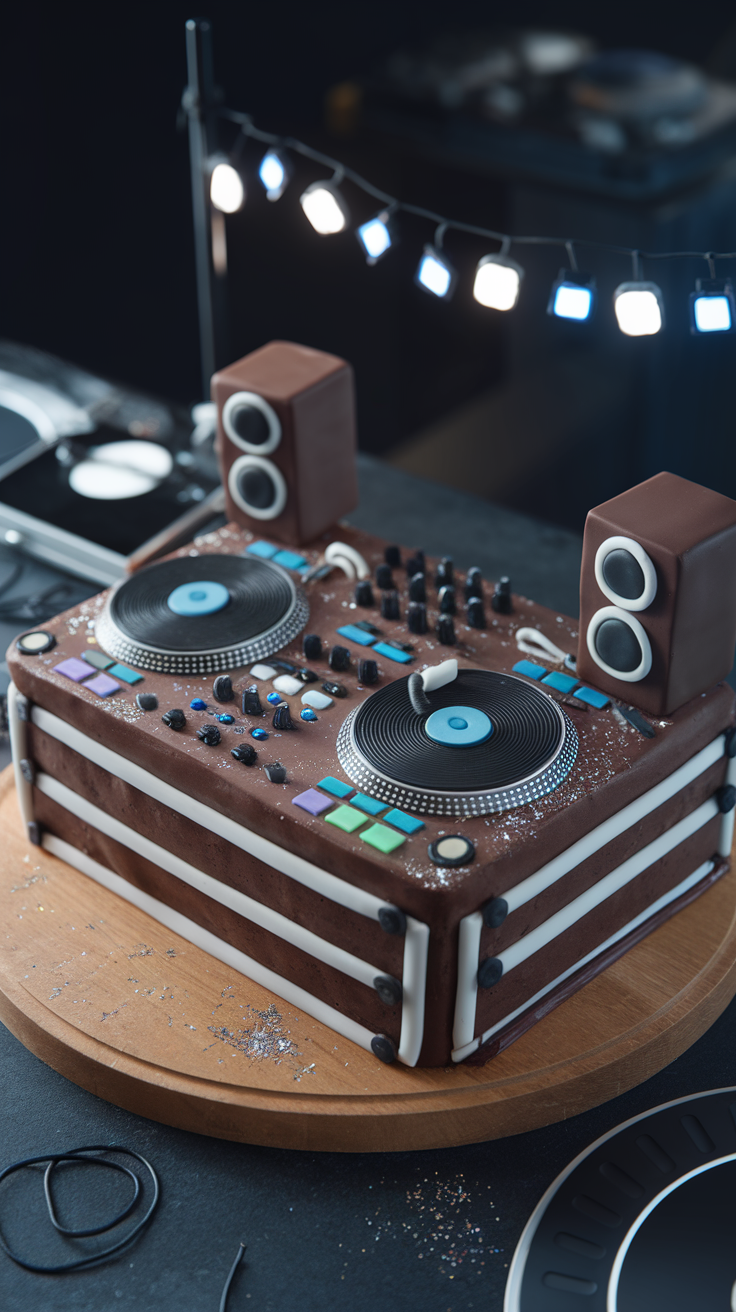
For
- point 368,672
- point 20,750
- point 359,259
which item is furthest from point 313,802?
point 359,259

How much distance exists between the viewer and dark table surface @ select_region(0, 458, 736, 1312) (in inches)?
84.9

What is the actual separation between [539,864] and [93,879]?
38.2 inches

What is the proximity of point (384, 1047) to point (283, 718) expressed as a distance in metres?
0.61

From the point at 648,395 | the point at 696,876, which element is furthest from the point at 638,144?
the point at 696,876

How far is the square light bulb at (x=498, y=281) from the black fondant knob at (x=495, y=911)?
1.25 meters

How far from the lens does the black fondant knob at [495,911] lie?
2232 mm

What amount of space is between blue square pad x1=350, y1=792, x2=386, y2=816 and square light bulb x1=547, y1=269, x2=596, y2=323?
Result: 108 cm

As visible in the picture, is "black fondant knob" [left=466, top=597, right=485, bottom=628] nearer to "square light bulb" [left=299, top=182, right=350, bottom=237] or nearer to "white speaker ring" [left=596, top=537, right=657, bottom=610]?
"white speaker ring" [left=596, top=537, right=657, bottom=610]

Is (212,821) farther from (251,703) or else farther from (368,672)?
(368,672)

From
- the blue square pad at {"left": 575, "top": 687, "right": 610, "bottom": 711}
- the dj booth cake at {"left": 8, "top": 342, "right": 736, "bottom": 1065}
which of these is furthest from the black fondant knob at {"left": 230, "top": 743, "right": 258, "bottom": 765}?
the blue square pad at {"left": 575, "top": 687, "right": 610, "bottom": 711}

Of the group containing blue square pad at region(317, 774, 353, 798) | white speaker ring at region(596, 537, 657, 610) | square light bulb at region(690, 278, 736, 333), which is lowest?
blue square pad at region(317, 774, 353, 798)

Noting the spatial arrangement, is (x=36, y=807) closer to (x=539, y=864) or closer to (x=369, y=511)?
(x=539, y=864)

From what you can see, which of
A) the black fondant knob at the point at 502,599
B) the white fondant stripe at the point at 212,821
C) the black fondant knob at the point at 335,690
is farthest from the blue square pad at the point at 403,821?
the black fondant knob at the point at 502,599

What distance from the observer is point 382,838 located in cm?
228
